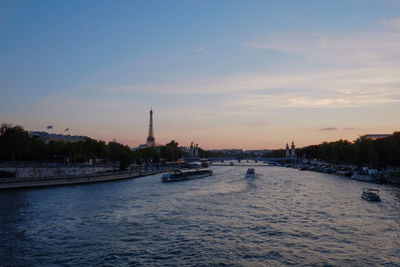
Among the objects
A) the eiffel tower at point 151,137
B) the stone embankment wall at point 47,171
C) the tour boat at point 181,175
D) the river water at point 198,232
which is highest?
the eiffel tower at point 151,137

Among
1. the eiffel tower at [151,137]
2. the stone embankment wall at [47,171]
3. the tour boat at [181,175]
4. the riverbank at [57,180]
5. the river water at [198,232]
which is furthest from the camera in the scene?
the eiffel tower at [151,137]

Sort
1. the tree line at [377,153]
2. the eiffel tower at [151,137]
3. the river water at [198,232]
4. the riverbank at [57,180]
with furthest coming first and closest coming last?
1. the eiffel tower at [151,137]
2. the tree line at [377,153]
3. the riverbank at [57,180]
4. the river water at [198,232]

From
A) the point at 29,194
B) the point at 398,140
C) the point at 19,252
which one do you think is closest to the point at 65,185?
the point at 29,194

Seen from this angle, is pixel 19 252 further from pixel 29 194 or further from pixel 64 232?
pixel 29 194

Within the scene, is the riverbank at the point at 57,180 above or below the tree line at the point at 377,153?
below

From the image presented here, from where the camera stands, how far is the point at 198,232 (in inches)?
872

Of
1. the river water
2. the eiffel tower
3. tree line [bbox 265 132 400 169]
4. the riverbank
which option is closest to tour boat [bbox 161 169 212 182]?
the riverbank

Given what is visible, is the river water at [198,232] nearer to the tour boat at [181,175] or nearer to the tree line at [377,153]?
the tour boat at [181,175]

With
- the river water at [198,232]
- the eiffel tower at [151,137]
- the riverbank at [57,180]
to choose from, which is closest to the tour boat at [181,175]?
the riverbank at [57,180]

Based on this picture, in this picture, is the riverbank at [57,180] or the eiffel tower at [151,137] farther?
the eiffel tower at [151,137]

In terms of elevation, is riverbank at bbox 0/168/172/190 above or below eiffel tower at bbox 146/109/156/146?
below

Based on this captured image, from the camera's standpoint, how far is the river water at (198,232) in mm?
17312

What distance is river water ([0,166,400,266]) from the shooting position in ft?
56.8

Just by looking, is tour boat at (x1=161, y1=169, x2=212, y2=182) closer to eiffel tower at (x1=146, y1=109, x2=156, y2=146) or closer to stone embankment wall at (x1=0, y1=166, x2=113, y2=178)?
stone embankment wall at (x1=0, y1=166, x2=113, y2=178)
